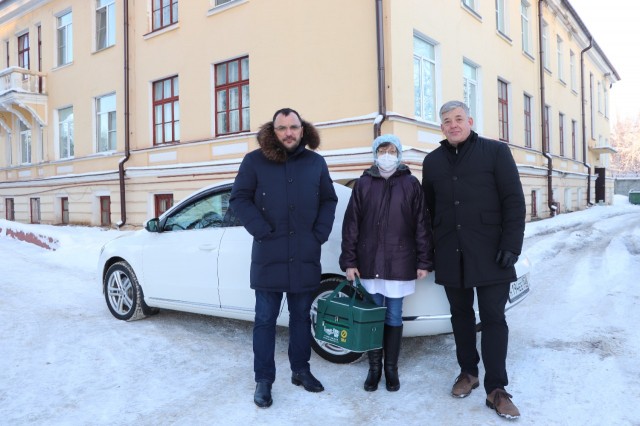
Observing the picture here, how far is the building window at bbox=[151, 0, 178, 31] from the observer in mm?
13562

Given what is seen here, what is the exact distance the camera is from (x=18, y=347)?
454cm

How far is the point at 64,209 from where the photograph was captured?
17.2 m

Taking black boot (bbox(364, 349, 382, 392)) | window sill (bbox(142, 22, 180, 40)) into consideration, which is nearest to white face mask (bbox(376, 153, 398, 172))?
black boot (bbox(364, 349, 382, 392))

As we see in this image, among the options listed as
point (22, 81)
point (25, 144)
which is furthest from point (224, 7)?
point (25, 144)

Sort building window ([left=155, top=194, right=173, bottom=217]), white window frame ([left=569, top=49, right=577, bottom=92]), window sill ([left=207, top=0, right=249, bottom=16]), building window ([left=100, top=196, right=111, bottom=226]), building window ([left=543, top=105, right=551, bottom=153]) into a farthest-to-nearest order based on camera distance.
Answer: white window frame ([left=569, top=49, right=577, bottom=92]) < building window ([left=543, top=105, right=551, bottom=153]) < building window ([left=100, top=196, right=111, bottom=226]) < building window ([left=155, top=194, right=173, bottom=217]) < window sill ([left=207, top=0, right=249, bottom=16])

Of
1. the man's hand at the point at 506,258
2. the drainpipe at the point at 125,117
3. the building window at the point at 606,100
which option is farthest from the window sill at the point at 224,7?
the building window at the point at 606,100

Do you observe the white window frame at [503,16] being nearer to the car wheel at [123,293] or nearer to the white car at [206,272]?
the white car at [206,272]

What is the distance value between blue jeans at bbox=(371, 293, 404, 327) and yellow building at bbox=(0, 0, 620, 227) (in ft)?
21.1

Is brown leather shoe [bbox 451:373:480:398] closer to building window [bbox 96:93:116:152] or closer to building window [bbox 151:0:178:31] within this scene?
building window [bbox 151:0:178:31]

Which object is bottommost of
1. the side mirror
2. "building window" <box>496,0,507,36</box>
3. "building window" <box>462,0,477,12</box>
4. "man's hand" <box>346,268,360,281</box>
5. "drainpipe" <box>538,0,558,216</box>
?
"man's hand" <box>346,268,360,281</box>

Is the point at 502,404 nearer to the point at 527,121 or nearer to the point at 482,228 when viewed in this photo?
the point at 482,228

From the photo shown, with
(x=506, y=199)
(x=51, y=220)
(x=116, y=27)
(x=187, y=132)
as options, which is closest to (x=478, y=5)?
(x=187, y=132)

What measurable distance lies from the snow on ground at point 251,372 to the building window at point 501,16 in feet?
36.6

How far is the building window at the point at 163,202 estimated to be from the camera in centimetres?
1371
